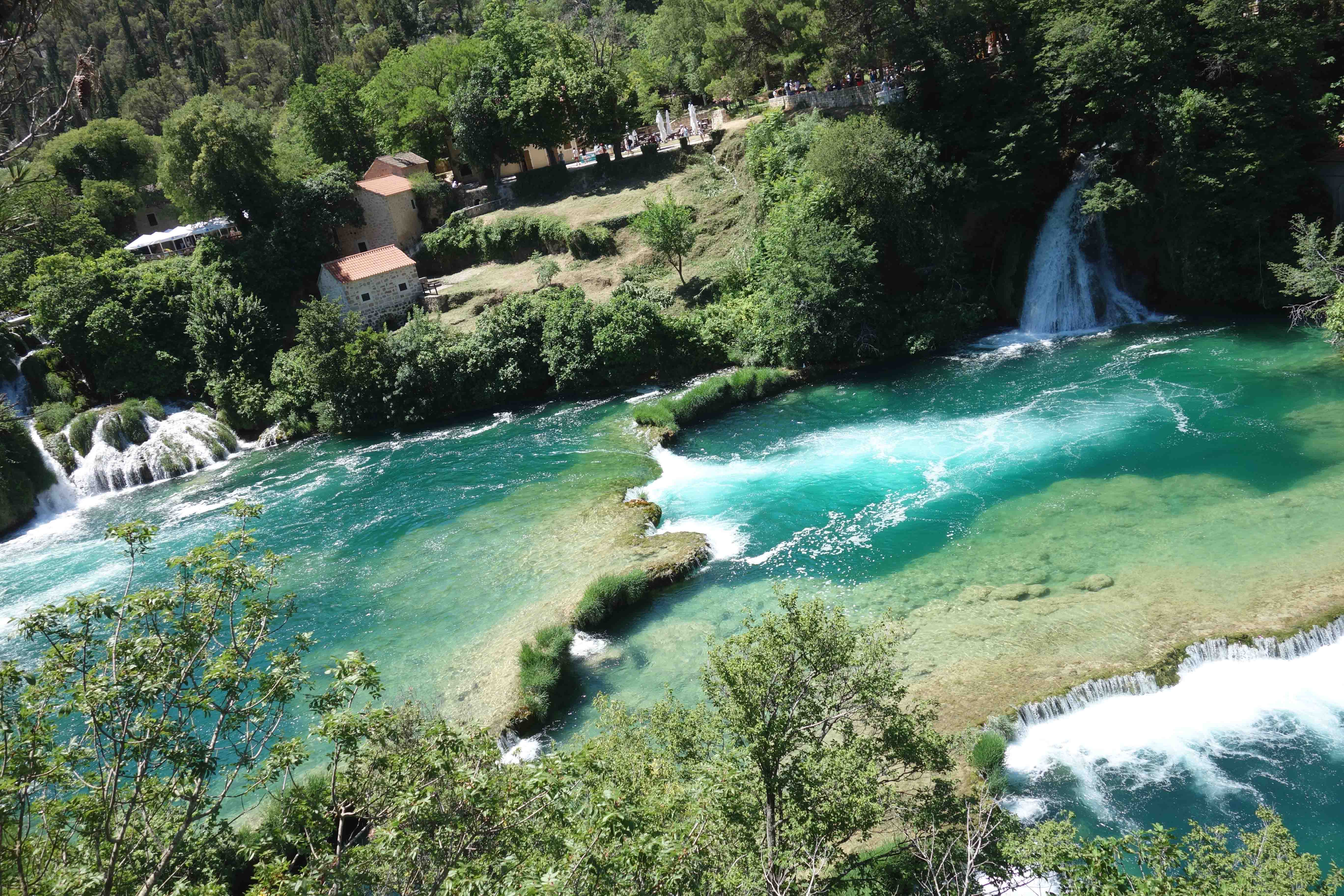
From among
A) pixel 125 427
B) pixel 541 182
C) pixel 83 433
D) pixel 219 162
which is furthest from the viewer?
pixel 541 182

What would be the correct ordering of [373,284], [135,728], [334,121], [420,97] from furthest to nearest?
[420,97], [334,121], [373,284], [135,728]

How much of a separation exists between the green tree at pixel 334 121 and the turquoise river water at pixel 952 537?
26.6 meters

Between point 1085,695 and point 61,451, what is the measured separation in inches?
1664

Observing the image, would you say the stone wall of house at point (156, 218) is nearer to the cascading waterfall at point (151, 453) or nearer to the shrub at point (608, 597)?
the cascading waterfall at point (151, 453)

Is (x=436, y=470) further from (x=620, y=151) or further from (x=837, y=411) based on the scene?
(x=620, y=151)

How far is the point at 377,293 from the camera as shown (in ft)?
155

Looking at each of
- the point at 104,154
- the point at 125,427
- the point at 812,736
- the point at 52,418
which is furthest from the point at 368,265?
the point at 812,736

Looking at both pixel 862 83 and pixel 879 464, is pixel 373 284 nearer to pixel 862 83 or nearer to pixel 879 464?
pixel 862 83

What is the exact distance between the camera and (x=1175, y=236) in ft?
118

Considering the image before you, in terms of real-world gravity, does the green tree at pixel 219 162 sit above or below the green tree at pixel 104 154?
below

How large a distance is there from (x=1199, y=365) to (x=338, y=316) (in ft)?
121

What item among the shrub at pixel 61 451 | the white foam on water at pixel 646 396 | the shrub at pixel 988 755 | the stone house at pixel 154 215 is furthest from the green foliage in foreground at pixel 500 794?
the stone house at pixel 154 215

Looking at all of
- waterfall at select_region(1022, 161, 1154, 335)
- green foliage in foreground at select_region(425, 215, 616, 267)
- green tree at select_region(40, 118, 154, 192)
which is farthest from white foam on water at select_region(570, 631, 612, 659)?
green tree at select_region(40, 118, 154, 192)

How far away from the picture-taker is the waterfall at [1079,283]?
3797 cm
